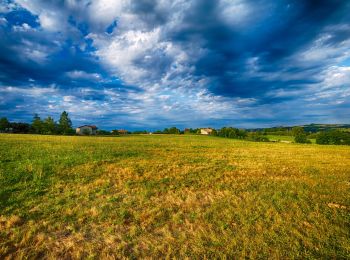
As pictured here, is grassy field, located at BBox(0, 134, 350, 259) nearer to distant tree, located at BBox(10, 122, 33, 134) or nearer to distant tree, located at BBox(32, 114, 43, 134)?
distant tree, located at BBox(32, 114, 43, 134)

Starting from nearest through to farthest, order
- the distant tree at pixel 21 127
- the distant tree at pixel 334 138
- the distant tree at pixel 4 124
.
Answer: the distant tree at pixel 334 138
the distant tree at pixel 21 127
the distant tree at pixel 4 124

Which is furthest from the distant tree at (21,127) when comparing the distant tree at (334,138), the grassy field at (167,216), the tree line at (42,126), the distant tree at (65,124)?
the distant tree at (334,138)

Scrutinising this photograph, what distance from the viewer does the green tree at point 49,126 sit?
357ft

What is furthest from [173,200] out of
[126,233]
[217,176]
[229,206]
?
[217,176]

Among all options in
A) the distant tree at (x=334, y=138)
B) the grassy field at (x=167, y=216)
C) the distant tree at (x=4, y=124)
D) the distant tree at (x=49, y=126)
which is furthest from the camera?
the distant tree at (x=4, y=124)

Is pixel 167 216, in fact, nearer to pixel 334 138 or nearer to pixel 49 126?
pixel 334 138

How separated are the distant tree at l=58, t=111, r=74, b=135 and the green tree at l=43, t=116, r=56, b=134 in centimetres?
321

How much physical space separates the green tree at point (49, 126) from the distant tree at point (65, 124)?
3208 millimetres

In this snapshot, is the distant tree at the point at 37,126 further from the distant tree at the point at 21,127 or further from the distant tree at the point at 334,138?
the distant tree at the point at 334,138

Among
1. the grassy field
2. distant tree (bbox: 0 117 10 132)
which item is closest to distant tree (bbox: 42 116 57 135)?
distant tree (bbox: 0 117 10 132)

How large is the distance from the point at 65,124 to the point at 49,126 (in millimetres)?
8559

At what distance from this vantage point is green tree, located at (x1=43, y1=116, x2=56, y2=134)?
357ft

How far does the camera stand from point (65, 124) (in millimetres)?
116812

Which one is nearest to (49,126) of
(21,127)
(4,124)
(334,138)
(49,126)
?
(49,126)
